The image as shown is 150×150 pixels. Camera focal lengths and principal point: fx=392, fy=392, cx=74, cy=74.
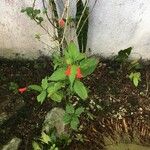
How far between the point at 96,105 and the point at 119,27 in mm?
785

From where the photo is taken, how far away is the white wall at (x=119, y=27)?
359 centimetres

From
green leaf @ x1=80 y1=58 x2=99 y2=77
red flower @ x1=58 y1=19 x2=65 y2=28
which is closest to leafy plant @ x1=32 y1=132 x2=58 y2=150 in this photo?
green leaf @ x1=80 y1=58 x2=99 y2=77

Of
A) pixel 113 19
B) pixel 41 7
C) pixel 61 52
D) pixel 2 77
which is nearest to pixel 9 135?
pixel 2 77

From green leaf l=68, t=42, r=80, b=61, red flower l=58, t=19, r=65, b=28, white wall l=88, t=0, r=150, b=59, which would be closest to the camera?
green leaf l=68, t=42, r=80, b=61

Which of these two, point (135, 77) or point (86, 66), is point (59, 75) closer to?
point (86, 66)

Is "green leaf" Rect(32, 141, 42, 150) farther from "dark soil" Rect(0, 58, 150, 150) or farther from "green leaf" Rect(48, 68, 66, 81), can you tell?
"green leaf" Rect(48, 68, 66, 81)

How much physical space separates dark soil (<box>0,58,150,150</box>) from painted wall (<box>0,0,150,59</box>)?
0.54 feet

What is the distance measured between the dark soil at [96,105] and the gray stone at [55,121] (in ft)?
0.32

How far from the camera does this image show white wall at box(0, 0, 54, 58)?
3659 millimetres

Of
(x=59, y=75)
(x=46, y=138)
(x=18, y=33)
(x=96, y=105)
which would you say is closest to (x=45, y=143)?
(x=46, y=138)

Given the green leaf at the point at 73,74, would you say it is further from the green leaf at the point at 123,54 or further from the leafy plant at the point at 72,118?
the green leaf at the point at 123,54

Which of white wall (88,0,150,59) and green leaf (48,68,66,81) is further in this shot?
white wall (88,0,150,59)

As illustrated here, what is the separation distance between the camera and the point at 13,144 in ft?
10.9

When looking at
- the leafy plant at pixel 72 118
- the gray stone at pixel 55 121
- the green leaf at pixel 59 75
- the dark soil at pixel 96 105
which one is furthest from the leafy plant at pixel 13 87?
the green leaf at pixel 59 75
